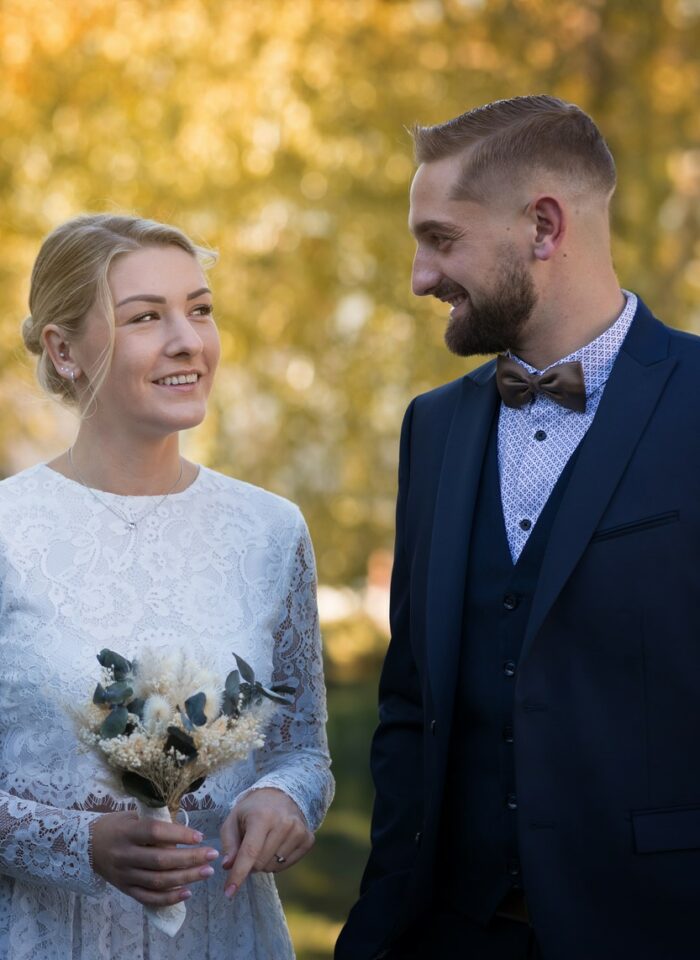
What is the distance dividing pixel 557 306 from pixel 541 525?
451 mm

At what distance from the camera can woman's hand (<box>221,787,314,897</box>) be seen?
261 centimetres

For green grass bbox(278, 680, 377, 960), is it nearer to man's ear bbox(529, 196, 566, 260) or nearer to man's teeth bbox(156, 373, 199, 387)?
man's teeth bbox(156, 373, 199, 387)

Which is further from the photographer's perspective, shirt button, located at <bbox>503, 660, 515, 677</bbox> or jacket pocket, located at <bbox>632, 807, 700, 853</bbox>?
shirt button, located at <bbox>503, 660, 515, 677</bbox>

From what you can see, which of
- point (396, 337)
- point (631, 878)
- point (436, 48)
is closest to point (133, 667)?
point (631, 878)

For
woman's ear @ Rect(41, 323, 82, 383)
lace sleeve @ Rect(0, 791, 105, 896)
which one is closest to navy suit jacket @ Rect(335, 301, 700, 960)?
lace sleeve @ Rect(0, 791, 105, 896)

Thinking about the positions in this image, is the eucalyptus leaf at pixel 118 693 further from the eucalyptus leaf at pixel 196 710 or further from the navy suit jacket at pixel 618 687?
the navy suit jacket at pixel 618 687

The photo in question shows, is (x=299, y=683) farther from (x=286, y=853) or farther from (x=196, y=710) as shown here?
(x=196, y=710)

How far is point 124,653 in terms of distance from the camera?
2846mm

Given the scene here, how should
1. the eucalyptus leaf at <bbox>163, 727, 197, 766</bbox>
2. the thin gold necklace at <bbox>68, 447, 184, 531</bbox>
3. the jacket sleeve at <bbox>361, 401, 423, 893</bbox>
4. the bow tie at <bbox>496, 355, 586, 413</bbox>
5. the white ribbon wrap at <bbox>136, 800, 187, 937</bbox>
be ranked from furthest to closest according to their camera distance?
the thin gold necklace at <bbox>68, 447, 184, 531</bbox>
the jacket sleeve at <bbox>361, 401, 423, 893</bbox>
the bow tie at <bbox>496, 355, 586, 413</bbox>
the white ribbon wrap at <bbox>136, 800, 187, 937</bbox>
the eucalyptus leaf at <bbox>163, 727, 197, 766</bbox>

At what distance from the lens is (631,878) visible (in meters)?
2.48

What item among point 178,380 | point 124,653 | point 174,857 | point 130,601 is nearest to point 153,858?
point 174,857

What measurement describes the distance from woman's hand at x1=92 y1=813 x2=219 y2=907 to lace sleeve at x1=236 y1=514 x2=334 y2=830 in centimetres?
52

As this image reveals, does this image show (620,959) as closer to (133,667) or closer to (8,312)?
(133,667)

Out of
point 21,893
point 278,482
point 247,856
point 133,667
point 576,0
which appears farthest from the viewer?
point 278,482
